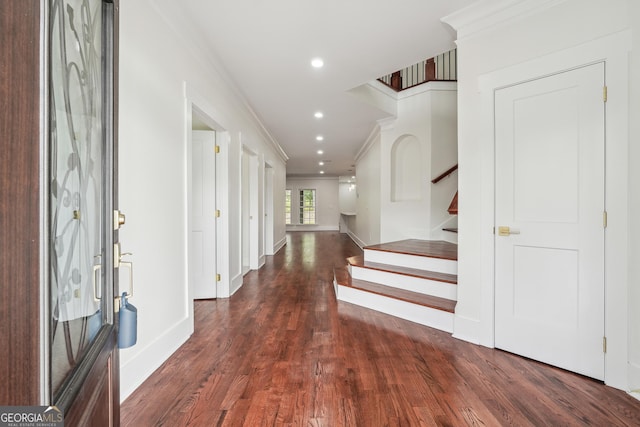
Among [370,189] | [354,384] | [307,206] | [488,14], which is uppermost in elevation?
[488,14]

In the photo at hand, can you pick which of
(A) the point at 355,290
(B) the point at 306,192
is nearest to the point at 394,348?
(A) the point at 355,290

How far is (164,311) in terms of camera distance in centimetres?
220

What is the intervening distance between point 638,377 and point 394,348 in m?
1.41

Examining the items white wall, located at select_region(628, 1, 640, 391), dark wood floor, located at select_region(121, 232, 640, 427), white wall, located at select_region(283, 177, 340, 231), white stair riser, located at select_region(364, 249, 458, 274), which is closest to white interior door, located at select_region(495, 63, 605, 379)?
white wall, located at select_region(628, 1, 640, 391)

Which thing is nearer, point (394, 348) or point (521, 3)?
point (521, 3)

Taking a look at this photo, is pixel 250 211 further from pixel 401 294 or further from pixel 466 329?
pixel 466 329

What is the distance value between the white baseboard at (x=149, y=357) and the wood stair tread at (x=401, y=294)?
1824 mm

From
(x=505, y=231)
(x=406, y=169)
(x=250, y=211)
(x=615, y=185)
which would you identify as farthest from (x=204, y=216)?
(x=615, y=185)

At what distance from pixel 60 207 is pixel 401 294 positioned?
115 inches

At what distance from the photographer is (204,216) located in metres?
3.60

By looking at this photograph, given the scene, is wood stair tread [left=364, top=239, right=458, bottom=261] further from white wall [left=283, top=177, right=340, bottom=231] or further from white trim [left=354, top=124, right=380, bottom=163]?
white wall [left=283, top=177, right=340, bottom=231]

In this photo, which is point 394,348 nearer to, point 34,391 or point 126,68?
point 34,391

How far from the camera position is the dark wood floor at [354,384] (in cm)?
157

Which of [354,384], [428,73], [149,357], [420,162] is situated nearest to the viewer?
[354,384]
